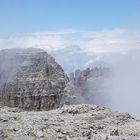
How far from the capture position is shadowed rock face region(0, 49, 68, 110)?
8912 cm

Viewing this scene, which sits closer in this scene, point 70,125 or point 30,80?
point 70,125

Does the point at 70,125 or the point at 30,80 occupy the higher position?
the point at 30,80

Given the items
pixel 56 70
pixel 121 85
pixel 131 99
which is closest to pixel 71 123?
pixel 56 70

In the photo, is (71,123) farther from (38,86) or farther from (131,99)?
(131,99)

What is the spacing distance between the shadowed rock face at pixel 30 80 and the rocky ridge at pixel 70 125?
163ft

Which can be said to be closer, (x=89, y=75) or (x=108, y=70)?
(x=89, y=75)

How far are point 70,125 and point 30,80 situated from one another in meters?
56.1

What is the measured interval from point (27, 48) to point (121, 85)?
60073 millimetres

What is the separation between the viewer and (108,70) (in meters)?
157

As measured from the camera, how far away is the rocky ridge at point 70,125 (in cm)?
3188

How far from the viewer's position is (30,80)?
90062 mm

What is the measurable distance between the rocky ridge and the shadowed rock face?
49728 millimetres

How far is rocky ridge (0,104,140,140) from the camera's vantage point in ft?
105

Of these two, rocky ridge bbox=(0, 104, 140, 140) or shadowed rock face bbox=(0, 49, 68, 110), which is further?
shadowed rock face bbox=(0, 49, 68, 110)
